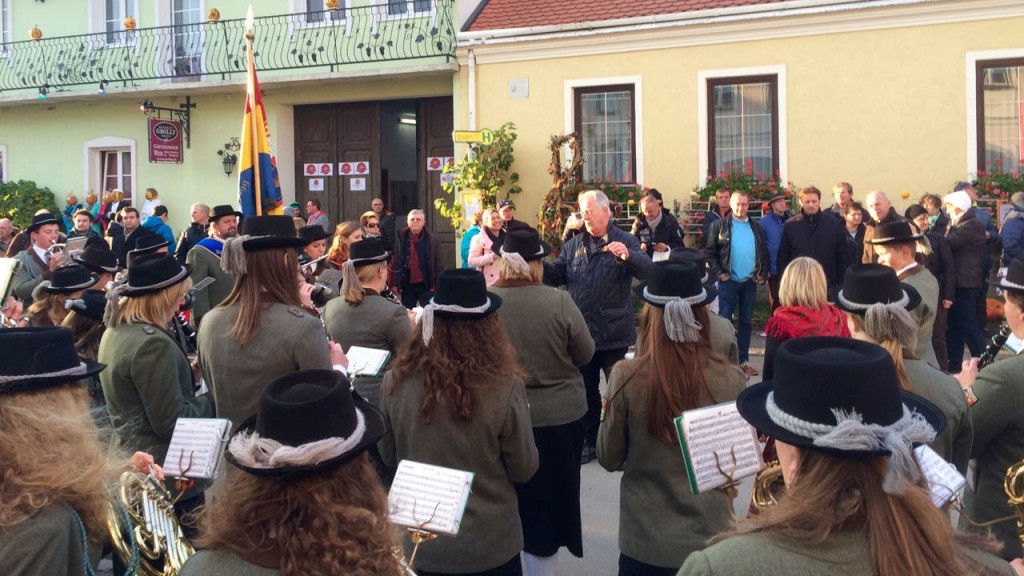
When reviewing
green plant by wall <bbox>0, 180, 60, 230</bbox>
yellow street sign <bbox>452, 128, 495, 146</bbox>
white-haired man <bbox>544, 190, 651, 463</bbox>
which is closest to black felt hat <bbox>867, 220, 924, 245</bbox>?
white-haired man <bbox>544, 190, 651, 463</bbox>

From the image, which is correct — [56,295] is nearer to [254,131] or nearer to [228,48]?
[254,131]

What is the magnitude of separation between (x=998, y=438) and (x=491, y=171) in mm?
12649

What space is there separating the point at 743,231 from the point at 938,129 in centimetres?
432

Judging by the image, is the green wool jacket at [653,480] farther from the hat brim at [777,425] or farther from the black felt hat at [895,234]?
the black felt hat at [895,234]

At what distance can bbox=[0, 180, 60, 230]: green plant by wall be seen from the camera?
1964 centimetres

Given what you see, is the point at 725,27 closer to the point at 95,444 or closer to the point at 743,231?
the point at 743,231

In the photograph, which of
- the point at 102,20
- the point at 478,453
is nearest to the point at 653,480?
the point at 478,453

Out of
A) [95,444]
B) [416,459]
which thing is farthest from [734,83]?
[95,444]

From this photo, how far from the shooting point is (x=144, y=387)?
4066mm

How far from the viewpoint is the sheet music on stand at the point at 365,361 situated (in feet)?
15.3

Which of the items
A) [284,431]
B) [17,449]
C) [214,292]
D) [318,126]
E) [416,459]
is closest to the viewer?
[284,431]

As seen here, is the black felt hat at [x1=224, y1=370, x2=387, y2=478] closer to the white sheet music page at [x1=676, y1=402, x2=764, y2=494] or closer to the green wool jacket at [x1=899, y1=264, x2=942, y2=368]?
the white sheet music page at [x1=676, y1=402, x2=764, y2=494]

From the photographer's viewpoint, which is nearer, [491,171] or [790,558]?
[790,558]

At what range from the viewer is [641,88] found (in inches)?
598
